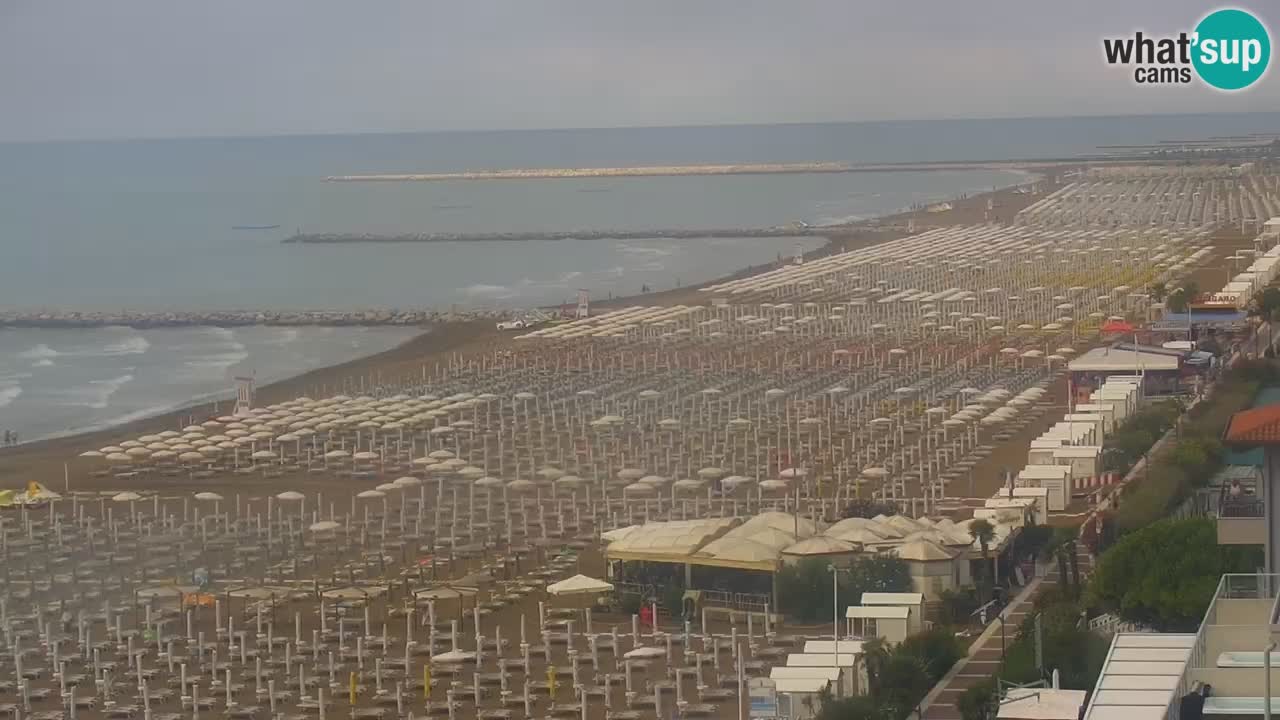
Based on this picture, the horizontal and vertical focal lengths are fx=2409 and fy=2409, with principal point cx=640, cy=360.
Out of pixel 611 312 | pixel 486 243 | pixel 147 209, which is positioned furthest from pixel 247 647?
pixel 147 209

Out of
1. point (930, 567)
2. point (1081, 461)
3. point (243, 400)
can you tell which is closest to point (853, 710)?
point (930, 567)

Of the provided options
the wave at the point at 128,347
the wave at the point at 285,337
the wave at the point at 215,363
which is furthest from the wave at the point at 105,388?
the wave at the point at 285,337

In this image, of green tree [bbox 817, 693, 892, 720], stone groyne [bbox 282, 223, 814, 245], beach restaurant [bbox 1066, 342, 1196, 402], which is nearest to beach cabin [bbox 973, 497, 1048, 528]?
green tree [bbox 817, 693, 892, 720]

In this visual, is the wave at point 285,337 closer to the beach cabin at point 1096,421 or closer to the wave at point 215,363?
the wave at point 215,363

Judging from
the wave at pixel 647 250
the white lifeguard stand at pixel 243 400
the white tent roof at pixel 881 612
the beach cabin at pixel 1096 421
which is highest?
the wave at pixel 647 250

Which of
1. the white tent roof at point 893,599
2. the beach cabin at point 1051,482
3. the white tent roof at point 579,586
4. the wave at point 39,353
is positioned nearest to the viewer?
the white tent roof at point 893,599

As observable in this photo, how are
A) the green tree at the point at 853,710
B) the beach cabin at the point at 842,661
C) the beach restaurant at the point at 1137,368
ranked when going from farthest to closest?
the beach restaurant at the point at 1137,368
the beach cabin at the point at 842,661
the green tree at the point at 853,710

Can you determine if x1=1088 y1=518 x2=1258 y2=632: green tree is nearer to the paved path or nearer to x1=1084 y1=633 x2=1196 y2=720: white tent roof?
the paved path

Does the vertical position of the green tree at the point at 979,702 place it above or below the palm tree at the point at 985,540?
below
